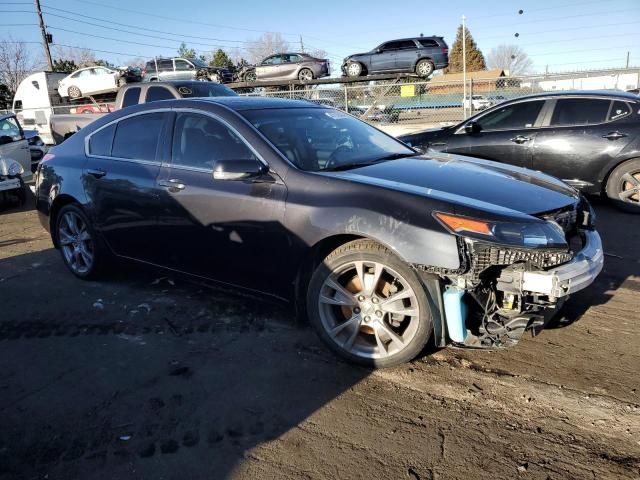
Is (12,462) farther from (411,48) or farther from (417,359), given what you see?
(411,48)

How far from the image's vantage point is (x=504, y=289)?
116 inches

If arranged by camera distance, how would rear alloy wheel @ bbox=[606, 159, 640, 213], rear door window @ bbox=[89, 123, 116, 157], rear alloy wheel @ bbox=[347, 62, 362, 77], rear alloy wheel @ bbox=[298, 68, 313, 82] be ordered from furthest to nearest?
rear alloy wheel @ bbox=[347, 62, 362, 77] → rear alloy wheel @ bbox=[298, 68, 313, 82] → rear alloy wheel @ bbox=[606, 159, 640, 213] → rear door window @ bbox=[89, 123, 116, 157]

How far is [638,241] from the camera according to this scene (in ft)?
18.7

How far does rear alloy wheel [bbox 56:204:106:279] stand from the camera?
4996 mm

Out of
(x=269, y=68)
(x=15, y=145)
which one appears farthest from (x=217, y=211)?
(x=269, y=68)

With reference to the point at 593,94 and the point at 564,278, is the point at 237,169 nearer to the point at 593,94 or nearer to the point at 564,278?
the point at 564,278

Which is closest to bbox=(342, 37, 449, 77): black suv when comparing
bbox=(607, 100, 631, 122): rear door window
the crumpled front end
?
bbox=(607, 100, 631, 122): rear door window

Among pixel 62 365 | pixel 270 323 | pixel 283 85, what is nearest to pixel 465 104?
pixel 283 85

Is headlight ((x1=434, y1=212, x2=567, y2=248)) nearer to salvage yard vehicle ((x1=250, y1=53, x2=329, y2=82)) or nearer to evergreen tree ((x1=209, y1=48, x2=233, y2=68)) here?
salvage yard vehicle ((x1=250, y1=53, x2=329, y2=82))

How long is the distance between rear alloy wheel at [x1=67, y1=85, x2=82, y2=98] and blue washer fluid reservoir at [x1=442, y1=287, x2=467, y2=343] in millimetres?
22568

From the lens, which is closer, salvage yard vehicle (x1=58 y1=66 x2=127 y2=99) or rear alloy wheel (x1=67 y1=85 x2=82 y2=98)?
salvage yard vehicle (x1=58 y1=66 x2=127 y2=99)

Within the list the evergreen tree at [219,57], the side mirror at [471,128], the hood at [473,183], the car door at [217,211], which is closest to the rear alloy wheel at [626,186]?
the side mirror at [471,128]

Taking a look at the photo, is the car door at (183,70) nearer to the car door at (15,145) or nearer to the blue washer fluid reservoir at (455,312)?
the car door at (15,145)

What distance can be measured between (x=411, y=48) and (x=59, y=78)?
52.6 feet
